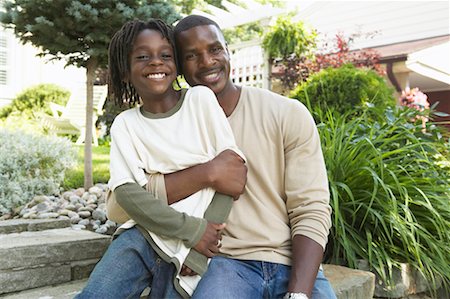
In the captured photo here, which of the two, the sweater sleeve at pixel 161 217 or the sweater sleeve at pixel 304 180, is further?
the sweater sleeve at pixel 304 180

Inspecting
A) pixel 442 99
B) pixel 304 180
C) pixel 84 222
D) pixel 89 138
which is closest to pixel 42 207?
pixel 84 222

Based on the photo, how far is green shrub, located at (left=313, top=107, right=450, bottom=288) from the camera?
249 cm

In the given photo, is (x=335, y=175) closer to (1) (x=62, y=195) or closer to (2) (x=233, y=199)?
(2) (x=233, y=199)

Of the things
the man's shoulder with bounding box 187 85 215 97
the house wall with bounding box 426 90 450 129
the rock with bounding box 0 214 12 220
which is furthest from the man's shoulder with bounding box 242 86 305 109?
the house wall with bounding box 426 90 450 129

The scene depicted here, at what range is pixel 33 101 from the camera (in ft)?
33.8

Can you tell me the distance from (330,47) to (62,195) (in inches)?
277

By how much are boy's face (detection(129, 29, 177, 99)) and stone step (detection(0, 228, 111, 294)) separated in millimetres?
1021

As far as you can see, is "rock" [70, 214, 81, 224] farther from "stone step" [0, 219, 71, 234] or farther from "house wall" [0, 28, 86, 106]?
"house wall" [0, 28, 86, 106]

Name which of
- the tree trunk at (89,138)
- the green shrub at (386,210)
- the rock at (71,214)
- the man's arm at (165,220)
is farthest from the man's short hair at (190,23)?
the tree trunk at (89,138)

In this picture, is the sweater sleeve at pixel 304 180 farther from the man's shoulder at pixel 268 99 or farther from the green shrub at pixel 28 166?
the green shrub at pixel 28 166

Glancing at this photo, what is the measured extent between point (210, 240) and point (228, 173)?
→ 0.21 meters

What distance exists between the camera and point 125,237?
62.0 inches

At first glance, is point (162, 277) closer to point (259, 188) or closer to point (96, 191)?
point (259, 188)

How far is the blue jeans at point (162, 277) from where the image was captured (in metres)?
1.46
